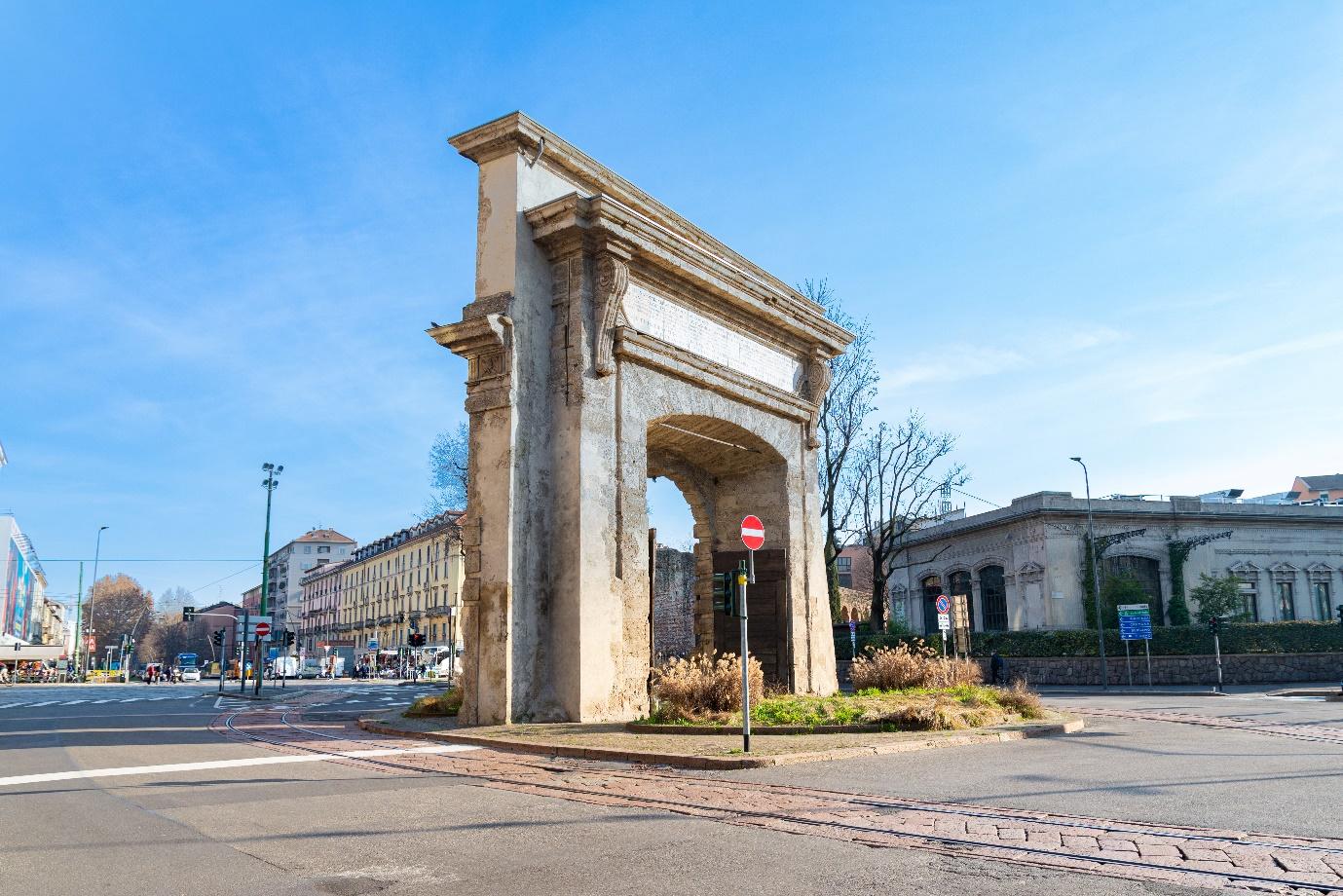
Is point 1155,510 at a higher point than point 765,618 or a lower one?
higher

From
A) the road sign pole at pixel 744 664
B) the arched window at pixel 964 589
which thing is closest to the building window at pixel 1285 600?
the arched window at pixel 964 589

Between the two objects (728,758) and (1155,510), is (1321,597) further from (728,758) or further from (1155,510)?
(728,758)

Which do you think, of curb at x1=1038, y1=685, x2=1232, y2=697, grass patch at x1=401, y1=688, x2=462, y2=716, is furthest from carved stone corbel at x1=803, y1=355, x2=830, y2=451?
curb at x1=1038, y1=685, x2=1232, y2=697

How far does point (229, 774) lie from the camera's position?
403 inches

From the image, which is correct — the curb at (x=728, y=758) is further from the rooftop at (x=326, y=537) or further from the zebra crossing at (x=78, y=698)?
the rooftop at (x=326, y=537)

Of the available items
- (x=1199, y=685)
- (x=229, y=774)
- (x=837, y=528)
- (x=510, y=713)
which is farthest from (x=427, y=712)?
(x=1199, y=685)

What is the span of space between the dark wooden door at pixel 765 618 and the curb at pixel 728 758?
713 centimetres

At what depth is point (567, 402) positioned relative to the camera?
1695 cm

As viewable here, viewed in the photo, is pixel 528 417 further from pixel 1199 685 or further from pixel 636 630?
pixel 1199 685

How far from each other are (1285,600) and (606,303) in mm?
43540

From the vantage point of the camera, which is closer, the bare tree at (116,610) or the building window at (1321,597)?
the building window at (1321,597)

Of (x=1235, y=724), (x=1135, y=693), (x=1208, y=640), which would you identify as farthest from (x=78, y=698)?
(x=1208, y=640)

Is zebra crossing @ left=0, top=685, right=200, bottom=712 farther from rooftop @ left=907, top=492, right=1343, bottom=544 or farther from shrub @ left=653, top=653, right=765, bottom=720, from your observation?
rooftop @ left=907, top=492, right=1343, bottom=544

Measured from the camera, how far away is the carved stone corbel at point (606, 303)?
17.2m
